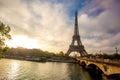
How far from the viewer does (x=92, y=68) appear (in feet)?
246

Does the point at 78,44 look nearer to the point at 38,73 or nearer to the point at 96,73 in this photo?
the point at 96,73

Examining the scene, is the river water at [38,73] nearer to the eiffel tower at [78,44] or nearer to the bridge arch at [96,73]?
the bridge arch at [96,73]

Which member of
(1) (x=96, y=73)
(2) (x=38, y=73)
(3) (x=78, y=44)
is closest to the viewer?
(2) (x=38, y=73)

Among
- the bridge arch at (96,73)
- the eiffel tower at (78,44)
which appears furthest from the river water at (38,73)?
the eiffel tower at (78,44)

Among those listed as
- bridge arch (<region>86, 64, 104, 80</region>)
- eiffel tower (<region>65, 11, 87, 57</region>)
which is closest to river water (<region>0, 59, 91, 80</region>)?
bridge arch (<region>86, 64, 104, 80</region>)

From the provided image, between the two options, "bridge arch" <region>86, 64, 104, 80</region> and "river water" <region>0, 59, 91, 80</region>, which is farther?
"bridge arch" <region>86, 64, 104, 80</region>

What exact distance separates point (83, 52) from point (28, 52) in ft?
295

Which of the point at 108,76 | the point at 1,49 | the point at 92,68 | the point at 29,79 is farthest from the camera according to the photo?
the point at 92,68

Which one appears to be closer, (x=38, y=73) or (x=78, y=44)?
(x=38, y=73)

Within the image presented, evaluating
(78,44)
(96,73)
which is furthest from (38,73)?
(78,44)

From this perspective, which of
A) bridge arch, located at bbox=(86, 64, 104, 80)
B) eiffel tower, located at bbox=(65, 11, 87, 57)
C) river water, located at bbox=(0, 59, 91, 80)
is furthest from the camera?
eiffel tower, located at bbox=(65, 11, 87, 57)

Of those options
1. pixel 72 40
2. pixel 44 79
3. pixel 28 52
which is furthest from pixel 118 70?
pixel 28 52

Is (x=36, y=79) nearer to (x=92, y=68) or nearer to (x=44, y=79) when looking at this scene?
(x=44, y=79)

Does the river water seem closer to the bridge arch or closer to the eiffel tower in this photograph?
the bridge arch
